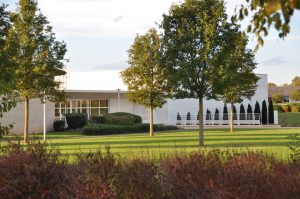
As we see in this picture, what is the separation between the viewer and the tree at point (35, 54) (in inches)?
981

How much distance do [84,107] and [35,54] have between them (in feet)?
78.7

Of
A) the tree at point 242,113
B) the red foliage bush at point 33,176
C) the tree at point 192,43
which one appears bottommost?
the red foliage bush at point 33,176

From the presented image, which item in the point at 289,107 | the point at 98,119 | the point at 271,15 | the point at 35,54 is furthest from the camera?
the point at 289,107

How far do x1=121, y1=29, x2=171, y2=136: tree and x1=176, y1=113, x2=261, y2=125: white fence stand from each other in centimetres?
1848

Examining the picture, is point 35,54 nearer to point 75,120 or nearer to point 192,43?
point 192,43

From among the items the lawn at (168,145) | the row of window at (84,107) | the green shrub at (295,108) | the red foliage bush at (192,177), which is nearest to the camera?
the red foliage bush at (192,177)

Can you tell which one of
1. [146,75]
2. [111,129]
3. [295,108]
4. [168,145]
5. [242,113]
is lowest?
[168,145]

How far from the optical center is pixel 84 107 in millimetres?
49344

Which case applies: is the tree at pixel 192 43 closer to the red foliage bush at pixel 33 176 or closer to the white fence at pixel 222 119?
the red foliage bush at pixel 33 176

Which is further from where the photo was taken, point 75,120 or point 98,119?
point 98,119

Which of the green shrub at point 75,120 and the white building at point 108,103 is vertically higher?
the white building at point 108,103

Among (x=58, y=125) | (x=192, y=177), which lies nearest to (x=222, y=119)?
(x=58, y=125)

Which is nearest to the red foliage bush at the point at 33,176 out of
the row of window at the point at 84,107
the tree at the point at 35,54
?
the tree at the point at 35,54

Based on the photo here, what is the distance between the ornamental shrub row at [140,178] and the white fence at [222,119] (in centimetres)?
4308
